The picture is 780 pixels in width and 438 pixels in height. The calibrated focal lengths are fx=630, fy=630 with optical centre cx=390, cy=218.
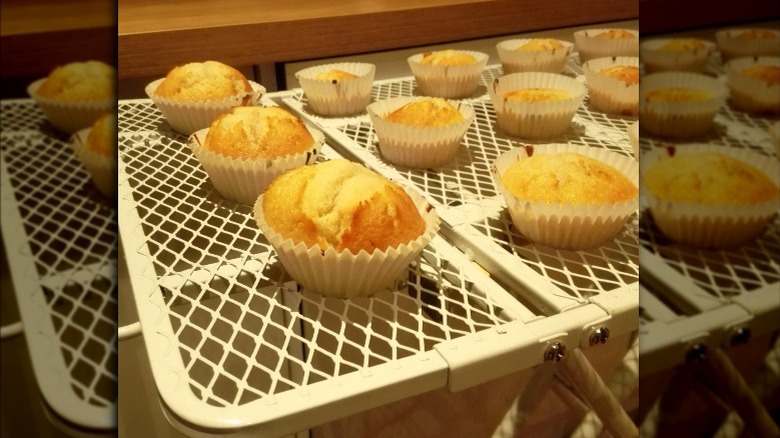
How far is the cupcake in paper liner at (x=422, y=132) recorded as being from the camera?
1043mm

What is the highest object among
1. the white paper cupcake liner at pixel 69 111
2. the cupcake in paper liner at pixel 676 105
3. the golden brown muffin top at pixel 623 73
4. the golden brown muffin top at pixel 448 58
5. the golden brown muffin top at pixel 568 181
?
the white paper cupcake liner at pixel 69 111

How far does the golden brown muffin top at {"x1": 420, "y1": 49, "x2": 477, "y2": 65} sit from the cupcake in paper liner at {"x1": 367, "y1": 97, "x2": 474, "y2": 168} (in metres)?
0.26

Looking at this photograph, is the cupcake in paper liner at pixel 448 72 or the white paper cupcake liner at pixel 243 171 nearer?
the white paper cupcake liner at pixel 243 171

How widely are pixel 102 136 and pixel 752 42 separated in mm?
198

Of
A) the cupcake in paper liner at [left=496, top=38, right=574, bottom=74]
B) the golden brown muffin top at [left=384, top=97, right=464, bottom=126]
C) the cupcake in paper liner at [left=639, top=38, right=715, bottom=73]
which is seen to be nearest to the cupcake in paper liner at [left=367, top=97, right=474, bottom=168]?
the golden brown muffin top at [left=384, top=97, right=464, bottom=126]

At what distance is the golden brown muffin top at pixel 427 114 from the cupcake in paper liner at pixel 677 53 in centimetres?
86

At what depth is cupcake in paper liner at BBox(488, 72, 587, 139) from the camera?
1.14 m

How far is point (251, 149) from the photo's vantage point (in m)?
0.97

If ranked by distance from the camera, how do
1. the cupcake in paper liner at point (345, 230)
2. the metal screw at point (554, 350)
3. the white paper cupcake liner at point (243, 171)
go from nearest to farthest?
the metal screw at point (554, 350)
the cupcake in paper liner at point (345, 230)
the white paper cupcake liner at point (243, 171)

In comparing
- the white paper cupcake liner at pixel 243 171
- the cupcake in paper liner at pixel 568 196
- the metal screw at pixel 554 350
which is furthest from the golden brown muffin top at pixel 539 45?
the metal screw at pixel 554 350

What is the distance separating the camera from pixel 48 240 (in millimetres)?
186

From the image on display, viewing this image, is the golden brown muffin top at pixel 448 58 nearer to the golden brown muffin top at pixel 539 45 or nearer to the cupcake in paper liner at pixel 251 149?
the golden brown muffin top at pixel 539 45

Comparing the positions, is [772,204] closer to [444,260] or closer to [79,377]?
[79,377]

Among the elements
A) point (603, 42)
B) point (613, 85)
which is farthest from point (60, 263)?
point (603, 42)
